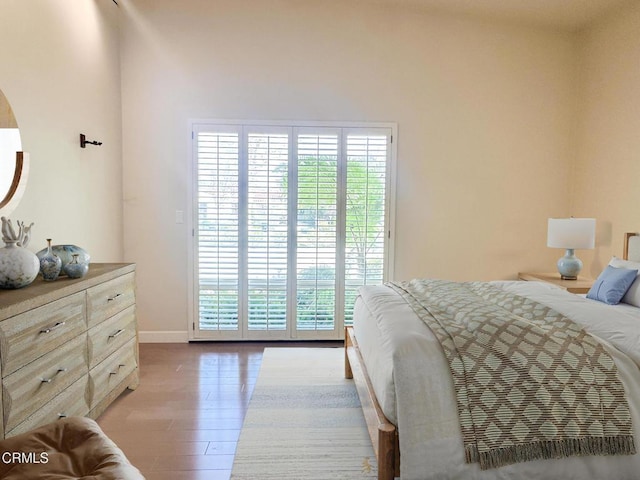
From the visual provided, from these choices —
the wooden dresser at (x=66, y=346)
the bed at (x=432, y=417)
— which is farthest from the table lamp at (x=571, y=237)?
the wooden dresser at (x=66, y=346)

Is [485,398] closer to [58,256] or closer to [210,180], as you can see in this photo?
[58,256]

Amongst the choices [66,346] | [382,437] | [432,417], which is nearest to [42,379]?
[66,346]

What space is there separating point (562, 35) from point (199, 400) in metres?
4.65

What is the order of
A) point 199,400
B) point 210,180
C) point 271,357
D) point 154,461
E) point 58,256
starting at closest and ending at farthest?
1. point 154,461
2. point 58,256
3. point 199,400
4. point 271,357
5. point 210,180

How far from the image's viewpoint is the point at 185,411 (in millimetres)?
2492

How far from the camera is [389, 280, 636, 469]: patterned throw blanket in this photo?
1521mm

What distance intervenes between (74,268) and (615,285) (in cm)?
337

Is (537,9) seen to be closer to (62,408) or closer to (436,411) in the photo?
(436,411)

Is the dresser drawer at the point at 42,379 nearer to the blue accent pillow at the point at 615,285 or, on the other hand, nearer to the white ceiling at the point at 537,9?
the blue accent pillow at the point at 615,285

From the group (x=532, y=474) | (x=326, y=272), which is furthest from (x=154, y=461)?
(x=326, y=272)

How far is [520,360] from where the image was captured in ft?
5.30

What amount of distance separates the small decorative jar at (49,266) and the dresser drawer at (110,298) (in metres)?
0.19

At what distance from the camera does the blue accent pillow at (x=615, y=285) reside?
8.36ft

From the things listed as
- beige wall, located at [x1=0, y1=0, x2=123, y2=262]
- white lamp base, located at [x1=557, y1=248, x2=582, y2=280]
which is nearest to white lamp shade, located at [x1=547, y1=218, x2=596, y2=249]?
white lamp base, located at [x1=557, y1=248, x2=582, y2=280]
